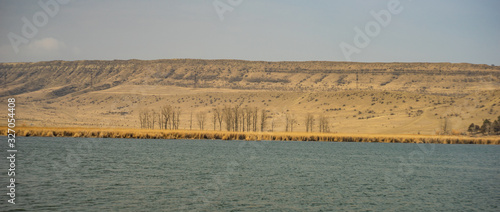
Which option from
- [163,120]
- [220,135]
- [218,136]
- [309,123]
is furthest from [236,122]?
[163,120]

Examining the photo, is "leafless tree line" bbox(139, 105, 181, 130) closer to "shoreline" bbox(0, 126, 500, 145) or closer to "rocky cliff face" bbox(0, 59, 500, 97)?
"shoreline" bbox(0, 126, 500, 145)

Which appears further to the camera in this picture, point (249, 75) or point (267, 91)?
point (249, 75)

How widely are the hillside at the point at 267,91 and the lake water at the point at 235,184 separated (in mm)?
65711

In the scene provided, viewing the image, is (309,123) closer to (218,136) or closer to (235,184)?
(218,136)

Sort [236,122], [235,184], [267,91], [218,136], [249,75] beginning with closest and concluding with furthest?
[235,184]
[218,136]
[236,122]
[267,91]
[249,75]

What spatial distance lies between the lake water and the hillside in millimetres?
65711

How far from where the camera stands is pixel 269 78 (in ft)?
570

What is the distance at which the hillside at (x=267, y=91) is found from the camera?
391 feet

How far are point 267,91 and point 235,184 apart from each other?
4705 inches

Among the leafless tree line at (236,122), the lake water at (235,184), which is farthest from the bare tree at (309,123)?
the lake water at (235,184)

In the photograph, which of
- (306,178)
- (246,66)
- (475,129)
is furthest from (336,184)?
(246,66)

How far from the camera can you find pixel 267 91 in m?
151

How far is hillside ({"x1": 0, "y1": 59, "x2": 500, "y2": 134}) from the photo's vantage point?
119 meters

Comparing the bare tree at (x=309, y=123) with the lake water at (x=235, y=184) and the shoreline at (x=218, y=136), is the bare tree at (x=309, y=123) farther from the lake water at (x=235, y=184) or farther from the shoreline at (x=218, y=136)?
the lake water at (x=235, y=184)
